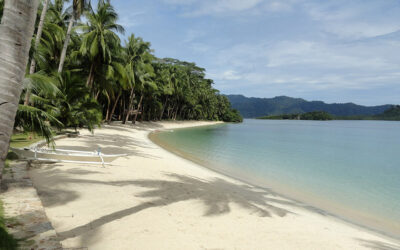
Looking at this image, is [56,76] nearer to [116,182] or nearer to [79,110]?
[79,110]

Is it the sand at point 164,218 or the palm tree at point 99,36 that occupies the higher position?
the palm tree at point 99,36

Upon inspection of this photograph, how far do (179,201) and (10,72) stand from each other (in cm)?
434

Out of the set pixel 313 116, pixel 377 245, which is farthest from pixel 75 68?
pixel 313 116

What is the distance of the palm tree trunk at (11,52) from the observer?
2186 millimetres

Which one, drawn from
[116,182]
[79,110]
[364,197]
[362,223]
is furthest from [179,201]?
[79,110]

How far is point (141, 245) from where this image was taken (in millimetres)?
3508

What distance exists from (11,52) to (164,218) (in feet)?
11.5

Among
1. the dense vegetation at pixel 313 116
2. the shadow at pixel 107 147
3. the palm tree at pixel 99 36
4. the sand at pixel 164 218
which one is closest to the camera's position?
the sand at pixel 164 218

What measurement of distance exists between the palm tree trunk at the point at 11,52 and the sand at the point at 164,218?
186 centimetres

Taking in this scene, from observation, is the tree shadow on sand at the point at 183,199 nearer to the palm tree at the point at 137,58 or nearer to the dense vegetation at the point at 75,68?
the dense vegetation at the point at 75,68

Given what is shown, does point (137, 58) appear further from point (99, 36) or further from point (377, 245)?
point (377, 245)

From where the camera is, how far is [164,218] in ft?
15.1

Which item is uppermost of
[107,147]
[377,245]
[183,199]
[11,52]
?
[11,52]

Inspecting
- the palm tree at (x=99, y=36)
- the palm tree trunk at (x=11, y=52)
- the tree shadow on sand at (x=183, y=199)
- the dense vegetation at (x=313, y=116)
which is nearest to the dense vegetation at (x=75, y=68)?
the palm tree at (x=99, y=36)
